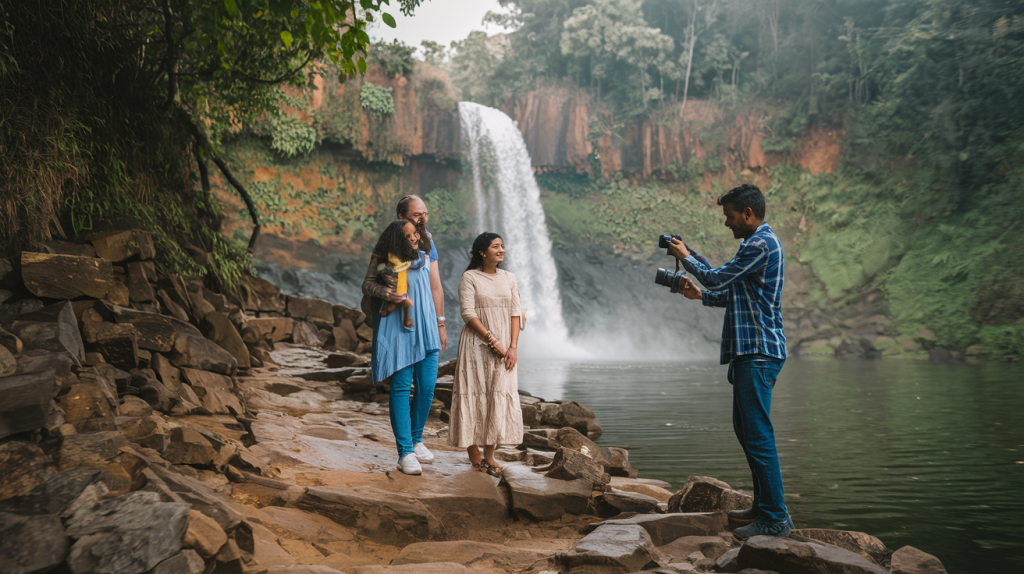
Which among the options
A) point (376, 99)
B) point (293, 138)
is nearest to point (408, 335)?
point (293, 138)

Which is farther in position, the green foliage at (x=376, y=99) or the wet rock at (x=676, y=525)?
the green foliage at (x=376, y=99)

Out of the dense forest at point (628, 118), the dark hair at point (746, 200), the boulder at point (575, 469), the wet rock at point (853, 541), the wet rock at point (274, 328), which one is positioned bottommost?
the wet rock at point (853, 541)

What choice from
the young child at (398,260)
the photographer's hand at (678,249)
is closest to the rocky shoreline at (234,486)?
the young child at (398,260)

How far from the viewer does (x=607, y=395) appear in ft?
39.0

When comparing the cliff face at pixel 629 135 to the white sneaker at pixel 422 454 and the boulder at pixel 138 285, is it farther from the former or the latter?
the white sneaker at pixel 422 454

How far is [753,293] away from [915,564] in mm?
1342

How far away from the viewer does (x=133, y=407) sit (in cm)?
369

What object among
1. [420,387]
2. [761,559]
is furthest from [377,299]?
[761,559]

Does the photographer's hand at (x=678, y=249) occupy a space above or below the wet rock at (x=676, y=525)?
above

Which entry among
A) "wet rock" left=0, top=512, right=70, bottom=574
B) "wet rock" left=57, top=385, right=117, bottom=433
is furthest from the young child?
"wet rock" left=0, top=512, right=70, bottom=574

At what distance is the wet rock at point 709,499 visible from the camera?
12.4 feet

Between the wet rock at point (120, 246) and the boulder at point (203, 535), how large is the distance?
387 cm

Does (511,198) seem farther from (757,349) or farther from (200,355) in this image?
(757,349)

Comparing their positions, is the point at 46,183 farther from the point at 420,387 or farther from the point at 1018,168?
the point at 1018,168
